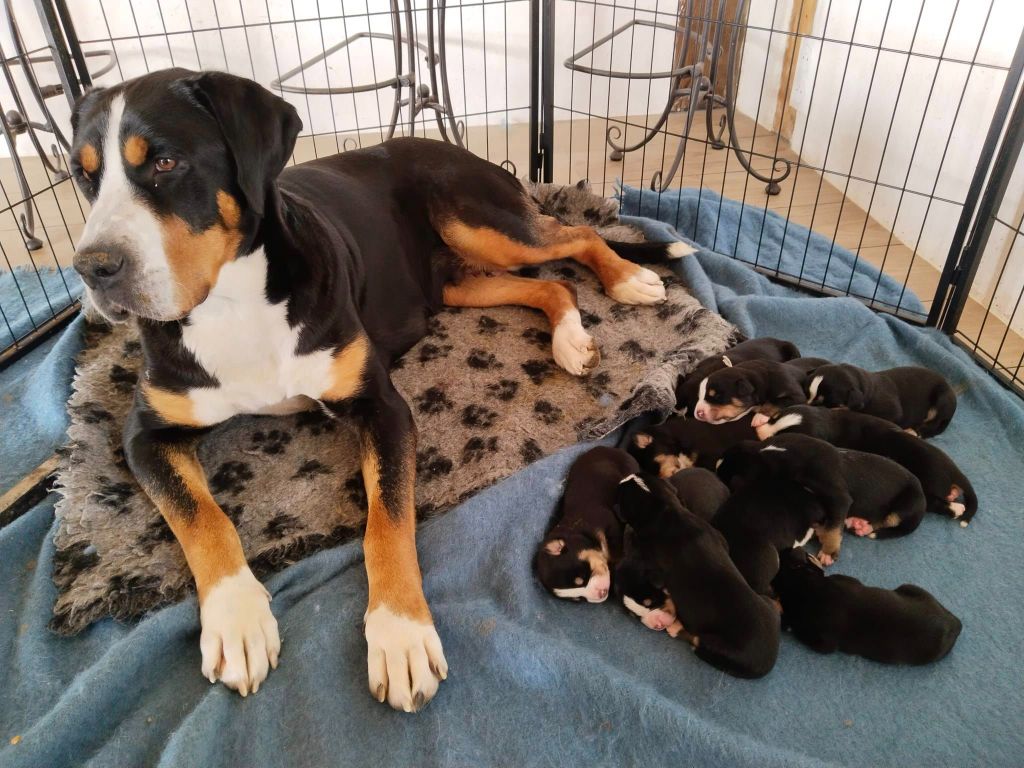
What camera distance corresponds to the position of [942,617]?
1.51 metres

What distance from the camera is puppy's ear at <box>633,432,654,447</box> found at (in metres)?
1.99

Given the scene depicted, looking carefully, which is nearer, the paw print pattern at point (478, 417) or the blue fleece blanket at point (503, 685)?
the blue fleece blanket at point (503, 685)

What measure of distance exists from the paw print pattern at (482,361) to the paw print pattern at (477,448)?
1.19ft

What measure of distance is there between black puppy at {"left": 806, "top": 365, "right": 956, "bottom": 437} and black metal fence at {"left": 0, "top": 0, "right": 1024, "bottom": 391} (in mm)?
397

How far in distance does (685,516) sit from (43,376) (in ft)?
6.27

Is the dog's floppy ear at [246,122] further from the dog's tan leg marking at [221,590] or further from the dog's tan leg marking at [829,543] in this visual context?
the dog's tan leg marking at [829,543]

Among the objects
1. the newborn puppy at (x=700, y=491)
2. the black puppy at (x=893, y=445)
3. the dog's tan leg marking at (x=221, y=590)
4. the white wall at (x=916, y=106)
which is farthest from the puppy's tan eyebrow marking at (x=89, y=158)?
the white wall at (x=916, y=106)

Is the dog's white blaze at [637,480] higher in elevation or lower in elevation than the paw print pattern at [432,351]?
higher

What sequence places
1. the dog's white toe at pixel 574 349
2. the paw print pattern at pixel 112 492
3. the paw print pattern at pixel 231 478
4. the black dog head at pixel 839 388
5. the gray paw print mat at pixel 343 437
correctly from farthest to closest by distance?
1. the dog's white toe at pixel 574 349
2. the black dog head at pixel 839 388
3. the paw print pattern at pixel 231 478
4. the paw print pattern at pixel 112 492
5. the gray paw print mat at pixel 343 437

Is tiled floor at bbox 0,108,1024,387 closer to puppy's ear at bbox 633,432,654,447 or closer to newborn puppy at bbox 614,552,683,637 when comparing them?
puppy's ear at bbox 633,432,654,447

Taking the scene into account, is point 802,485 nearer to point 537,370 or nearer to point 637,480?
point 637,480

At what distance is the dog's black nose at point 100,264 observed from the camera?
1.31 meters

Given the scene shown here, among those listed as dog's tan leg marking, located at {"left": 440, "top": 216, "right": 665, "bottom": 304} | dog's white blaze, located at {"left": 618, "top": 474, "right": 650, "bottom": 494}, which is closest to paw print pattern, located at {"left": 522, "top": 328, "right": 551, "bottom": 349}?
dog's tan leg marking, located at {"left": 440, "top": 216, "right": 665, "bottom": 304}

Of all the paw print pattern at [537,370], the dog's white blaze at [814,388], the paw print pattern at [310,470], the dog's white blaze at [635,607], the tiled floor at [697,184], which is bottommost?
the tiled floor at [697,184]
